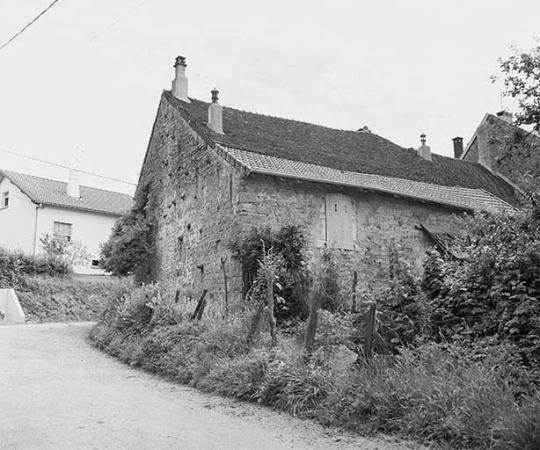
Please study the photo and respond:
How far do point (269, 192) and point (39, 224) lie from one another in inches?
820

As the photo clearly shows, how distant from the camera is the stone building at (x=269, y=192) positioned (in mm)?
15422

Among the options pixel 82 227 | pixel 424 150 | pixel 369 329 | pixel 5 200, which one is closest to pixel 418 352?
pixel 369 329

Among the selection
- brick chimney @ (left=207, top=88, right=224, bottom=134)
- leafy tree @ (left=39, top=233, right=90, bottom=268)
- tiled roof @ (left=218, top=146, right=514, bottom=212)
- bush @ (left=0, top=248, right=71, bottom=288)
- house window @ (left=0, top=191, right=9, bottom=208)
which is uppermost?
brick chimney @ (left=207, top=88, right=224, bottom=134)

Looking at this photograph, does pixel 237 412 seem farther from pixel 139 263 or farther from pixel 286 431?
pixel 139 263

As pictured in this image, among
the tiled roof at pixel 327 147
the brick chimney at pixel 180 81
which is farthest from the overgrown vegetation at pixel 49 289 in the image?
the tiled roof at pixel 327 147

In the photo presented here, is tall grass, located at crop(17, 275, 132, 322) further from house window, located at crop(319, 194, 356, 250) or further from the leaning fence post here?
the leaning fence post

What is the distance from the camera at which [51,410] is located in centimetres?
705

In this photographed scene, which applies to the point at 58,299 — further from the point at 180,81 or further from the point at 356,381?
the point at 356,381

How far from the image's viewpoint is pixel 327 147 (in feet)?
65.0

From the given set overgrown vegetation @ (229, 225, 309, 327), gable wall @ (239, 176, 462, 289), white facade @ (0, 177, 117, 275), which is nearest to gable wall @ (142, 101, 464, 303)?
gable wall @ (239, 176, 462, 289)

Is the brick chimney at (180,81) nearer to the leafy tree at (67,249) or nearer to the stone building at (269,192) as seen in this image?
the stone building at (269,192)

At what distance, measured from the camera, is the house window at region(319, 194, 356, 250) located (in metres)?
16.0

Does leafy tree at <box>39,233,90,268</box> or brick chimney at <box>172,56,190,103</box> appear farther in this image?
leafy tree at <box>39,233,90,268</box>

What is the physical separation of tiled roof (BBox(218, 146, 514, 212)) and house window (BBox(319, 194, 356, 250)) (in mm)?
633
